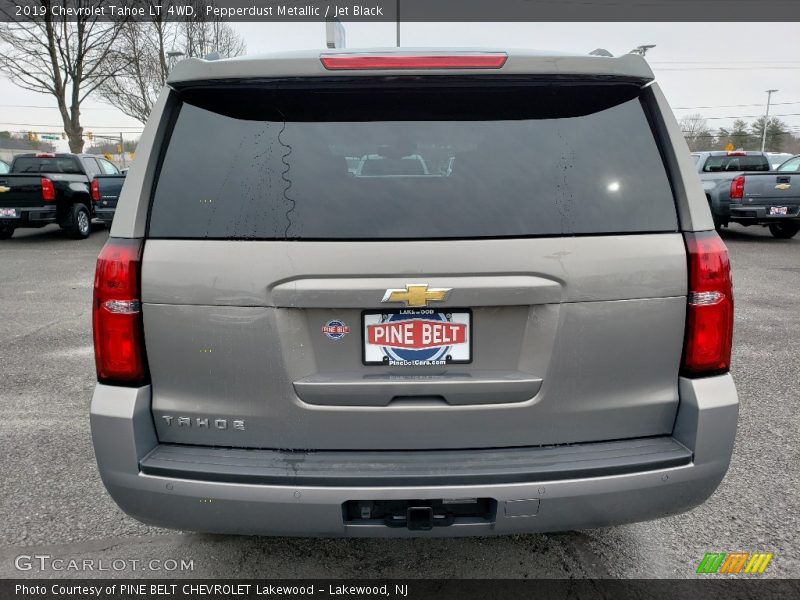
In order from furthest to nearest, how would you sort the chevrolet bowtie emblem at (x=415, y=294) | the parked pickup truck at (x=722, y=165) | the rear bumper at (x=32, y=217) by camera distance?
the parked pickup truck at (x=722, y=165)
the rear bumper at (x=32, y=217)
the chevrolet bowtie emblem at (x=415, y=294)

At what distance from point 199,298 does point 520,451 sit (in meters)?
1.16

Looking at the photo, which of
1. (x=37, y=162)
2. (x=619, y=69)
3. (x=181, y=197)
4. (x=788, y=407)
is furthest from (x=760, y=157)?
(x=37, y=162)

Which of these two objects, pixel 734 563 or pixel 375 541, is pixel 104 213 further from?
pixel 734 563

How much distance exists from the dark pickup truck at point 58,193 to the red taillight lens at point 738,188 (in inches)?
527

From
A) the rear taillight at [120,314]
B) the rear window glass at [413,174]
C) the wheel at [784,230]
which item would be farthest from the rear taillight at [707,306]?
the wheel at [784,230]

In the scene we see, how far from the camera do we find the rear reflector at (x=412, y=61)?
6.31 feet

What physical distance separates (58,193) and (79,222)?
0.80 metres

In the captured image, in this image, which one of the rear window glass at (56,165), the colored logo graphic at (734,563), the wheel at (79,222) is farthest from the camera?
the rear window glass at (56,165)

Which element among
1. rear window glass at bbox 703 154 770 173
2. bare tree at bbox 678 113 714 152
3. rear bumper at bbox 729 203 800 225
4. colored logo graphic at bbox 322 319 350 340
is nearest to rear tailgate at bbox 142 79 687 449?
colored logo graphic at bbox 322 319 350 340

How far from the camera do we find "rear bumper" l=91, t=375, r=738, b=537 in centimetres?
188

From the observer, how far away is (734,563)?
99.9 inches

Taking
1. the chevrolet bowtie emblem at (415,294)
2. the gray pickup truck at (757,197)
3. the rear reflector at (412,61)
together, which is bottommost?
the gray pickup truck at (757,197)

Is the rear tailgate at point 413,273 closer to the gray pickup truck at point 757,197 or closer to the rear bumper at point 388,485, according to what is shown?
the rear bumper at point 388,485

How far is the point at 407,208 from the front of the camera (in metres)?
1.91
